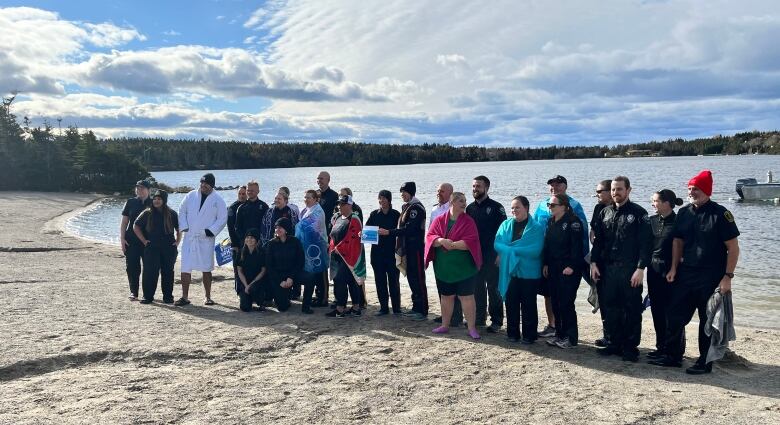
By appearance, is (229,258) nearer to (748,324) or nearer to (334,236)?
(334,236)

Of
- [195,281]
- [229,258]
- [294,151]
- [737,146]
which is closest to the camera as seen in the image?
[229,258]

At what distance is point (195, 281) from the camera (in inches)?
458

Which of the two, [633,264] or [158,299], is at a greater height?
[633,264]

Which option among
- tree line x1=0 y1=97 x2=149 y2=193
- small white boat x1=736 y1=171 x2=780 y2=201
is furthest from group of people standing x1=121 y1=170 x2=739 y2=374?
tree line x1=0 y1=97 x2=149 y2=193

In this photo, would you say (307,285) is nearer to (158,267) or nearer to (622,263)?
(158,267)

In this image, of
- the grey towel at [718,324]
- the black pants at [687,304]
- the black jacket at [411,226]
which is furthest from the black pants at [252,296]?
the grey towel at [718,324]

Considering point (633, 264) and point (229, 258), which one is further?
point (229, 258)

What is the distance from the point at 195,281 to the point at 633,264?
879 centimetres

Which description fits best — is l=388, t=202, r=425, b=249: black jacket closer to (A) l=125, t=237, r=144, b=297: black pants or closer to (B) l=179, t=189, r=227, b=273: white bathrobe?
(B) l=179, t=189, r=227, b=273: white bathrobe

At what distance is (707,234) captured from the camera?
5.39 m

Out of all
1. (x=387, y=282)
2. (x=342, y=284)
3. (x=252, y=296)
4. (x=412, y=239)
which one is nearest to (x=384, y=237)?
(x=412, y=239)

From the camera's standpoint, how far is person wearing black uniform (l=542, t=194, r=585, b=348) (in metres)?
6.30

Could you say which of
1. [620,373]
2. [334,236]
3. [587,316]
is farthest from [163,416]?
[587,316]

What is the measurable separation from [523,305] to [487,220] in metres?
1.19
